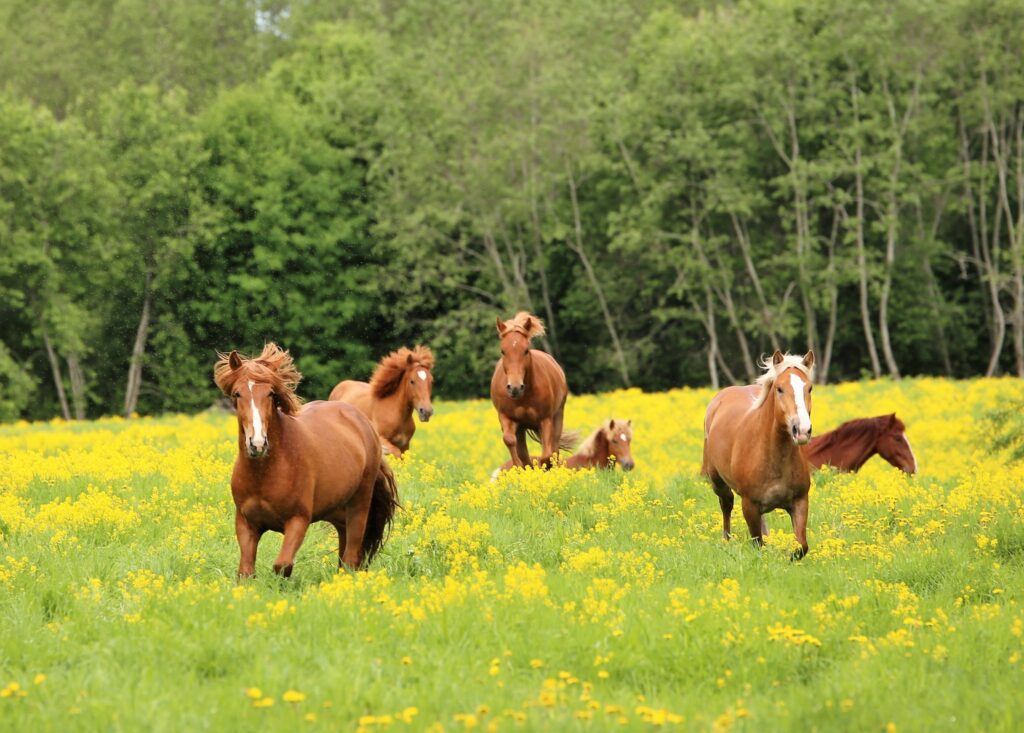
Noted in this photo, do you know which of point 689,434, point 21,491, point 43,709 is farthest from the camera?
point 689,434

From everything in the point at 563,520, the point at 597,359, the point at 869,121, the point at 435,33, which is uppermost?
the point at 435,33

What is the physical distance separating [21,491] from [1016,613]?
11.1 meters

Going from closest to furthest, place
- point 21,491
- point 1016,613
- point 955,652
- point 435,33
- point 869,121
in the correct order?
1. point 955,652
2. point 1016,613
3. point 21,491
4. point 869,121
5. point 435,33

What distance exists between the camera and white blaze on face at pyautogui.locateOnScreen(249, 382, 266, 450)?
929cm

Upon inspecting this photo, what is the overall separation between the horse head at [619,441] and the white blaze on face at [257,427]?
8403mm

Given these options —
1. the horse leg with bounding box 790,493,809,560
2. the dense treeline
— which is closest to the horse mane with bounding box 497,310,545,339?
the horse leg with bounding box 790,493,809,560

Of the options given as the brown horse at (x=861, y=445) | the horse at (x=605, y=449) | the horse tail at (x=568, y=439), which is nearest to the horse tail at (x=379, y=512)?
the horse at (x=605, y=449)

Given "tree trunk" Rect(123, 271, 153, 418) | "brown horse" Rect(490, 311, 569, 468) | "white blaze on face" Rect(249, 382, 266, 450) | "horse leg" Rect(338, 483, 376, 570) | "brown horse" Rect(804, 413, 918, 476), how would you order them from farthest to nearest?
"tree trunk" Rect(123, 271, 153, 418)
"brown horse" Rect(804, 413, 918, 476)
"brown horse" Rect(490, 311, 569, 468)
"horse leg" Rect(338, 483, 376, 570)
"white blaze on face" Rect(249, 382, 266, 450)

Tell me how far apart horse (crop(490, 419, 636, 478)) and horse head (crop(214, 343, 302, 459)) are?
24.0 ft

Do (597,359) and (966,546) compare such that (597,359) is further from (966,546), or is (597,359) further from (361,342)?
Result: (966,546)

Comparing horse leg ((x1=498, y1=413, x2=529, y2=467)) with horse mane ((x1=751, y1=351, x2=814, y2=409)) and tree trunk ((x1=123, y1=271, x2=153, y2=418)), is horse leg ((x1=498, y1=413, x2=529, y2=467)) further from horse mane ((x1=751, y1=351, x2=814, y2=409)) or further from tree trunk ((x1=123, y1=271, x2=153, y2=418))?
tree trunk ((x1=123, y1=271, x2=153, y2=418))

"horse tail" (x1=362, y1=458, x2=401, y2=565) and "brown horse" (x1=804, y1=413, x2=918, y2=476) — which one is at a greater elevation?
"horse tail" (x1=362, y1=458, x2=401, y2=565)

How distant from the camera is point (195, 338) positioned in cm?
5262

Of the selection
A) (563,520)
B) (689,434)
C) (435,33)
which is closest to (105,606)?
(563,520)
